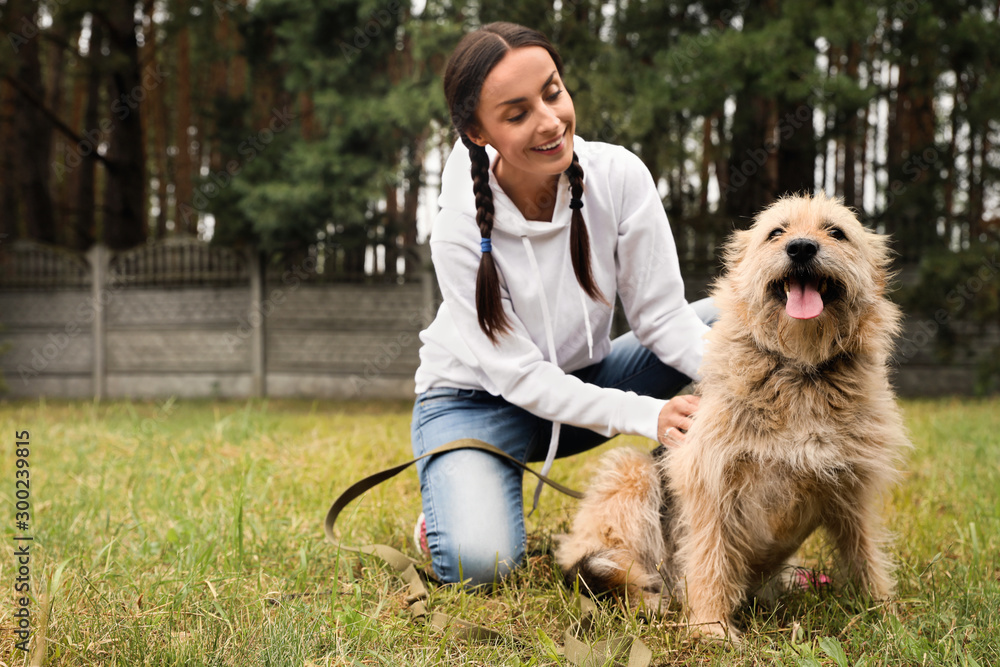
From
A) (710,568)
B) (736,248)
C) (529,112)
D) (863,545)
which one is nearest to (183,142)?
(529,112)

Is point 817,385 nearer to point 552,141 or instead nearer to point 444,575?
point 552,141

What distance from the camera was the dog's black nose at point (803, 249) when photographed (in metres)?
1.86

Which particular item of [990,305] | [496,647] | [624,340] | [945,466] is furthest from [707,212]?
[496,647]

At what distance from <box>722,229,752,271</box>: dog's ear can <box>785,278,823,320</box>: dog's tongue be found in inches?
9.7

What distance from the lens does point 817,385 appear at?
1981mm

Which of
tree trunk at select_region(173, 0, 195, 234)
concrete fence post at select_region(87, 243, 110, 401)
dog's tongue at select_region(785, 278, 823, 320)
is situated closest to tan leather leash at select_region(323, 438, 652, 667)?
dog's tongue at select_region(785, 278, 823, 320)

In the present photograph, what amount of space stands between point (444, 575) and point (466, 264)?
1.06 meters

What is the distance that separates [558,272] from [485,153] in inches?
18.9

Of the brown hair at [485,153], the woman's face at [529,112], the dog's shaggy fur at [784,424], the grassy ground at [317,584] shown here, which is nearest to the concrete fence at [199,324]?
the grassy ground at [317,584]

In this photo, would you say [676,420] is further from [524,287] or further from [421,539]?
[421,539]

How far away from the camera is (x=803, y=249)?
6.10 feet

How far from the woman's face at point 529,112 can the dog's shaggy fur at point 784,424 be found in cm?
63

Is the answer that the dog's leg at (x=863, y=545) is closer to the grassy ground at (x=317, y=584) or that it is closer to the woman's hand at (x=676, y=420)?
the grassy ground at (x=317, y=584)

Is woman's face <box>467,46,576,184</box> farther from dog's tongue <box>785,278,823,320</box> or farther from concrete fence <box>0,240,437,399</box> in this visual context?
concrete fence <box>0,240,437,399</box>
